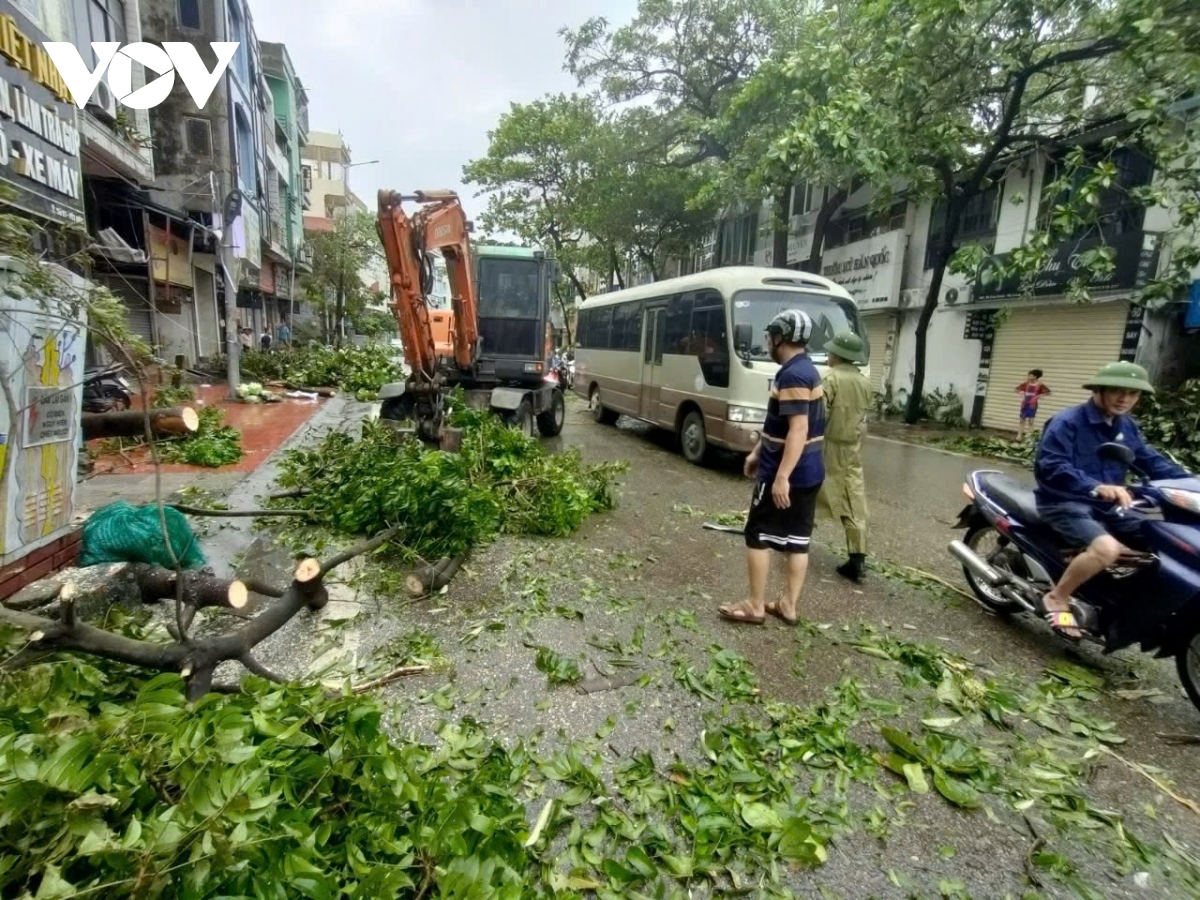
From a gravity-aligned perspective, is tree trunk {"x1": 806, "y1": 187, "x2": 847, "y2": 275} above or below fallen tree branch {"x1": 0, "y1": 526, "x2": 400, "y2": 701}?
above

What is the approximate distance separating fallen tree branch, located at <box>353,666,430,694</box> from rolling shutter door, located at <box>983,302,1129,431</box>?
532 inches

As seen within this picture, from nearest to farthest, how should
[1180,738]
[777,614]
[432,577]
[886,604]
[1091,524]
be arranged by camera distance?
[1180,738], [1091,524], [777,614], [432,577], [886,604]

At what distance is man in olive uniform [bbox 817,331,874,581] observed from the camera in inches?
188

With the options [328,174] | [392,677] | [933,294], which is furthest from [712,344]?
[328,174]

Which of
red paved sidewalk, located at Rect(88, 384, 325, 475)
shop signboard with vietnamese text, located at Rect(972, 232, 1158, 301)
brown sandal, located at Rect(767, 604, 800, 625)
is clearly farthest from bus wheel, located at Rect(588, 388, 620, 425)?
brown sandal, located at Rect(767, 604, 800, 625)

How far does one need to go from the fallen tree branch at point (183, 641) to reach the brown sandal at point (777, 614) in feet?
8.80

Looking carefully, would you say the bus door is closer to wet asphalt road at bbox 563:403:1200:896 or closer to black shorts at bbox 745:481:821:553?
wet asphalt road at bbox 563:403:1200:896

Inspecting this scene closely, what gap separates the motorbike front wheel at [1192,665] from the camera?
10.1ft

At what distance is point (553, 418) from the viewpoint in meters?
11.4

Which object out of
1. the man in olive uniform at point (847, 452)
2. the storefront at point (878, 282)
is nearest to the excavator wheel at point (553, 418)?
the man in olive uniform at point (847, 452)

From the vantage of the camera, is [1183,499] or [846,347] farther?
[846,347]

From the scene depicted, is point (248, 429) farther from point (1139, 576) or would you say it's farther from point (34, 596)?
point (1139, 576)

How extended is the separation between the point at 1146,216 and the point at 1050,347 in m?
3.03

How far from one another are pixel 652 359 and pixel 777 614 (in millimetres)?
7040
